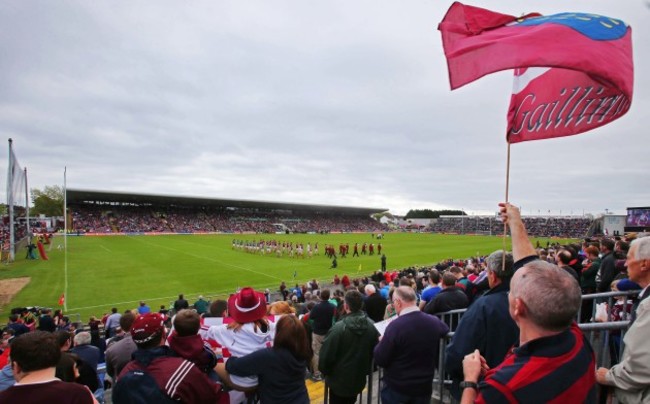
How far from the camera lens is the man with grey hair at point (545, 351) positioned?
171 centimetres

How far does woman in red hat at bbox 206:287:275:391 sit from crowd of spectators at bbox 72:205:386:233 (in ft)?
215

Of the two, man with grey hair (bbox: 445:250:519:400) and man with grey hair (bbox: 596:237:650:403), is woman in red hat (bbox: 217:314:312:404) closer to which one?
man with grey hair (bbox: 445:250:519:400)

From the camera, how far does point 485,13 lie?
4.52 meters

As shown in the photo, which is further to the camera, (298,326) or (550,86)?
(550,86)

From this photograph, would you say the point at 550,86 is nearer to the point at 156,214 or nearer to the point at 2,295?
the point at 2,295

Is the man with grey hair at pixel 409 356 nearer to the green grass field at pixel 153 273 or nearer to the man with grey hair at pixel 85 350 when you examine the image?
the man with grey hair at pixel 85 350

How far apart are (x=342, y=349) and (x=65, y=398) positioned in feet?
8.29

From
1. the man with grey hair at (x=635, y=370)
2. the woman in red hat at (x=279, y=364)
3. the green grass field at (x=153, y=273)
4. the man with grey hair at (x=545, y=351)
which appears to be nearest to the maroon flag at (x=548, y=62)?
the man with grey hair at (x=635, y=370)

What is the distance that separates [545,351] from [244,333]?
103 inches

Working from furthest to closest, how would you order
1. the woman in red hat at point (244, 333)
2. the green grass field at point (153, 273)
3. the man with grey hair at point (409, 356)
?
the green grass field at point (153, 273) < the man with grey hair at point (409, 356) < the woman in red hat at point (244, 333)

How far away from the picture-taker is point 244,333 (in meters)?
3.46

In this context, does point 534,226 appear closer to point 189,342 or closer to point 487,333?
point 487,333

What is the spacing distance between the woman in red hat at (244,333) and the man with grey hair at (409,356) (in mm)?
1217

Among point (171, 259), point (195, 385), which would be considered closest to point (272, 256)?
point (171, 259)
